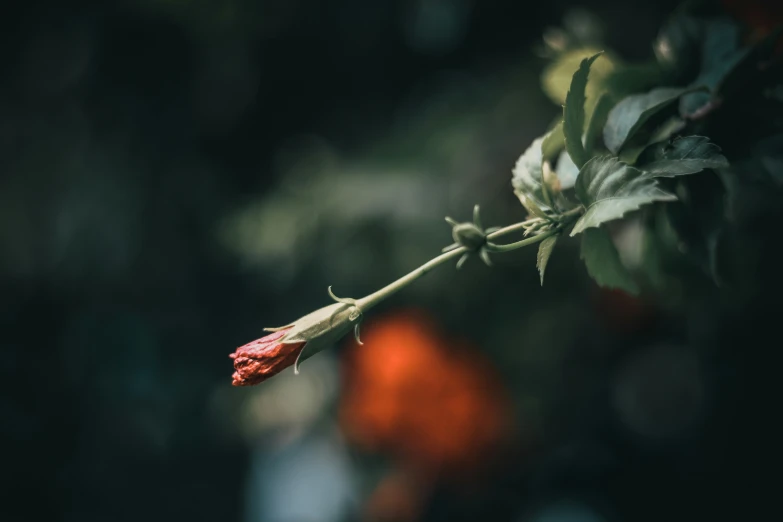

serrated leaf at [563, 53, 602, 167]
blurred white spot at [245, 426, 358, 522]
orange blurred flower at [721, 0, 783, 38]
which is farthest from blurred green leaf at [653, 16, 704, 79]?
blurred white spot at [245, 426, 358, 522]

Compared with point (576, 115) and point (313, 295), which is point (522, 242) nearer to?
point (576, 115)

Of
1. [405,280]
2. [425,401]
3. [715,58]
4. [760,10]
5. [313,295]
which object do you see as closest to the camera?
[405,280]

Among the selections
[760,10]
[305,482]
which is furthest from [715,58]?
[305,482]

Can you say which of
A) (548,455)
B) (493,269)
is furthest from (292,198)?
(548,455)

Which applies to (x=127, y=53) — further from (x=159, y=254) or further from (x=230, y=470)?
(x=230, y=470)

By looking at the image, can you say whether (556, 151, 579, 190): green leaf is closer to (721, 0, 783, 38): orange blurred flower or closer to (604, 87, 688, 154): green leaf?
(604, 87, 688, 154): green leaf

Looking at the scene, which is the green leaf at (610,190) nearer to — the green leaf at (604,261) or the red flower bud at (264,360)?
the green leaf at (604,261)
